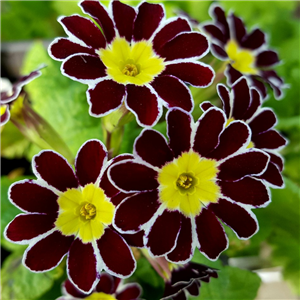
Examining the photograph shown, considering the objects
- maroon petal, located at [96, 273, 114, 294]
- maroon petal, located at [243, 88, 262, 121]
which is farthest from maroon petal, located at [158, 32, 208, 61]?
maroon petal, located at [96, 273, 114, 294]

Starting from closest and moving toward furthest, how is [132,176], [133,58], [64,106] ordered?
[132,176] < [133,58] < [64,106]

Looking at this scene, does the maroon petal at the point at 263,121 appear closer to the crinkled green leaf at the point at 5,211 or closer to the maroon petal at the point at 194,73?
the maroon petal at the point at 194,73

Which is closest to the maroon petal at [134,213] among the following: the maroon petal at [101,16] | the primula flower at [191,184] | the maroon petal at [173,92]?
the primula flower at [191,184]

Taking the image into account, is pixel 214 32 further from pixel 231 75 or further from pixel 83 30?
pixel 83 30

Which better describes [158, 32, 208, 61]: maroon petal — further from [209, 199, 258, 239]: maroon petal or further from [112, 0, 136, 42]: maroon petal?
[209, 199, 258, 239]: maroon petal

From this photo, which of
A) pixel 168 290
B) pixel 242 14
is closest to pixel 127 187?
pixel 168 290

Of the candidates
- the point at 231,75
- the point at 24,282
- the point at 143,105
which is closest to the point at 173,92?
the point at 143,105
